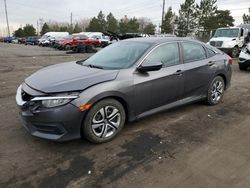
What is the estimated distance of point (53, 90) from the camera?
11.3 feet

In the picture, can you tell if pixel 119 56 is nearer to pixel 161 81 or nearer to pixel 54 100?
pixel 161 81

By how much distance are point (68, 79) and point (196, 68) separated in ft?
8.25

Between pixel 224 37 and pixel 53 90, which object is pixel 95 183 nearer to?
pixel 53 90

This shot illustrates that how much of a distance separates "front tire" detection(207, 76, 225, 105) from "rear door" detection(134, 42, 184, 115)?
1.02m

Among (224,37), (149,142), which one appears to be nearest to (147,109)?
(149,142)

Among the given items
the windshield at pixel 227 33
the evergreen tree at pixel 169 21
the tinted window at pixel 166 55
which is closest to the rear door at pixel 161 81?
the tinted window at pixel 166 55

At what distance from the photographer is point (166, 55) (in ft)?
15.0

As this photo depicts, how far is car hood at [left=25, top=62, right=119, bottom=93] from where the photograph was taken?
3.52 meters

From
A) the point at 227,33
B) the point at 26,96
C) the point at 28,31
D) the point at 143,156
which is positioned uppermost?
the point at 227,33

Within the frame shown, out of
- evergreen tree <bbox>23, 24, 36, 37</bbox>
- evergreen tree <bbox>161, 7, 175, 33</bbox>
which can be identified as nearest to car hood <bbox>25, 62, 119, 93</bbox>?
evergreen tree <bbox>161, 7, 175, 33</bbox>

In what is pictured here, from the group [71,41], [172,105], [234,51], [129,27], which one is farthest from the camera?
[129,27]

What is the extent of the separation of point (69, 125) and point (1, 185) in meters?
1.03

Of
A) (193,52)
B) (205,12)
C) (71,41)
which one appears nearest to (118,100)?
(193,52)

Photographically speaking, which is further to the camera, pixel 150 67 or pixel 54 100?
pixel 150 67
